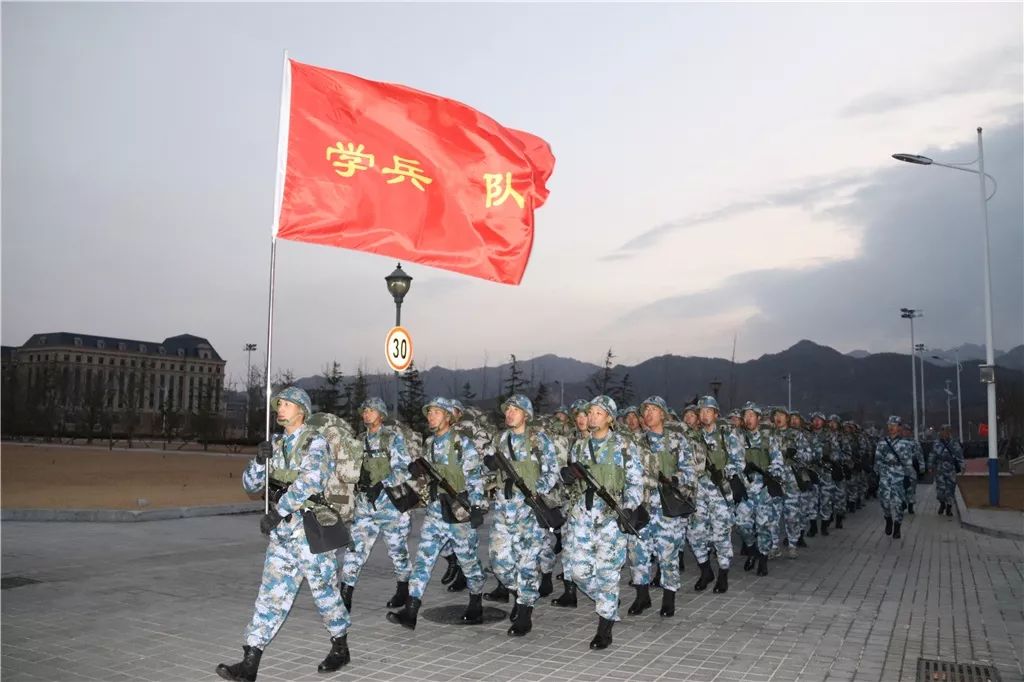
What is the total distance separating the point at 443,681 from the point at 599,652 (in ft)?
5.14

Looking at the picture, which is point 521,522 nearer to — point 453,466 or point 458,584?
point 453,466

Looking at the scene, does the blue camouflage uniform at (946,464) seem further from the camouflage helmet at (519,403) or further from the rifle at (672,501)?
the camouflage helmet at (519,403)

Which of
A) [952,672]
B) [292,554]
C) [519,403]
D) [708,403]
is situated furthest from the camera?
[708,403]

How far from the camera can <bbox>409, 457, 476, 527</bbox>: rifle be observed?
8156mm

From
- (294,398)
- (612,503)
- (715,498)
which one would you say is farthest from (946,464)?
(294,398)

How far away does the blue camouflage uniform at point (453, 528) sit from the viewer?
7902 mm

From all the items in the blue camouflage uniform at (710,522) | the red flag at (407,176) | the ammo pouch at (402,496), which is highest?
the red flag at (407,176)

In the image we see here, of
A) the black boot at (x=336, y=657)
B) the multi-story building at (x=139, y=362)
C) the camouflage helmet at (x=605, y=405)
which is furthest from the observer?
the multi-story building at (x=139, y=362)

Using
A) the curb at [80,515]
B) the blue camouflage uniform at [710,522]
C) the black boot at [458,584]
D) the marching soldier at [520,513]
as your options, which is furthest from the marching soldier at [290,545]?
the curb at [80,515]

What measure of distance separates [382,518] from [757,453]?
18.9 ft

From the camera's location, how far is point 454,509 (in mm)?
8172

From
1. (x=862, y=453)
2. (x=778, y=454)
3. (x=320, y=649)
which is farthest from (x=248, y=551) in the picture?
(x=862, y=453)

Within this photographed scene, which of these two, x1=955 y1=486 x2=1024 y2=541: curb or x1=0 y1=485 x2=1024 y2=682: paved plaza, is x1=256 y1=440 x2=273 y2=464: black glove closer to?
x1=0 y1=485 x2=1024 y2=682: paved plaza

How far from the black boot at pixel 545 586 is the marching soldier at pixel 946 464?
13832 mm
